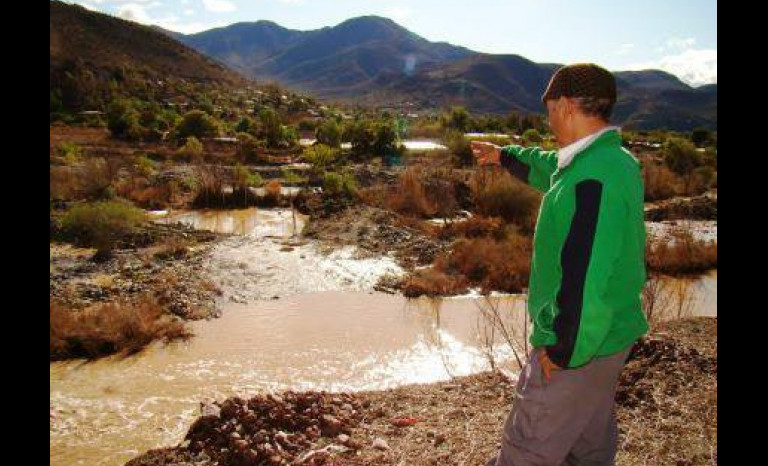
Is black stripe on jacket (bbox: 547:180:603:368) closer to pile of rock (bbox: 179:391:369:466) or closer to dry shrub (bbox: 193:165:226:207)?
pile of rock (bbox: 179:391:369:466)

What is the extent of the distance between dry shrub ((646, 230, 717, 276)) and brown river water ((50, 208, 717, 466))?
1.91 meters

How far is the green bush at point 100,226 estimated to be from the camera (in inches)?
379

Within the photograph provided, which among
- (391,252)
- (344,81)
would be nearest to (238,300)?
(391,252)

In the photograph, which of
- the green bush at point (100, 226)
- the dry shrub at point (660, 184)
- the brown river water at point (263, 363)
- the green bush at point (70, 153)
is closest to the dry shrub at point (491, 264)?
the brown river water at point (263, 363)

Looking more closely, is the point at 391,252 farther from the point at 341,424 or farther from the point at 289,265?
the point at 341,424

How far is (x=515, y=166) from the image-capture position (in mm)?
2596

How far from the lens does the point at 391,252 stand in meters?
10.3

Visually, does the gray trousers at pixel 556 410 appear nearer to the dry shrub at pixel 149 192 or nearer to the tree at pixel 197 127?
the dry shrub at pixel 149 192

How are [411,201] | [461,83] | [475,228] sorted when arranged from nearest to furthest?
[475,228] < [411,201] < [461,83]

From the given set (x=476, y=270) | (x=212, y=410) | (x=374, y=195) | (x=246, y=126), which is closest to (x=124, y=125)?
(x=246, y=126)

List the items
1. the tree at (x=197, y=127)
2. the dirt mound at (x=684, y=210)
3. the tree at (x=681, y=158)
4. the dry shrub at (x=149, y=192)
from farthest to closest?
1. the tree at (x=197, y=127)
2. the tree at (x=681, y=158)
3. the dirt mound at (x=684, y=210)
4. the dry shrub at (x=149, y=192)

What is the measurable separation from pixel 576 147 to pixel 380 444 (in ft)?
8.35

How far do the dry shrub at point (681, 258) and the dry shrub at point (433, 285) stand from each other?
3459 millimetres

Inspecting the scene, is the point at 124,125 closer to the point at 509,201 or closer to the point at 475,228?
the point at 509,201
